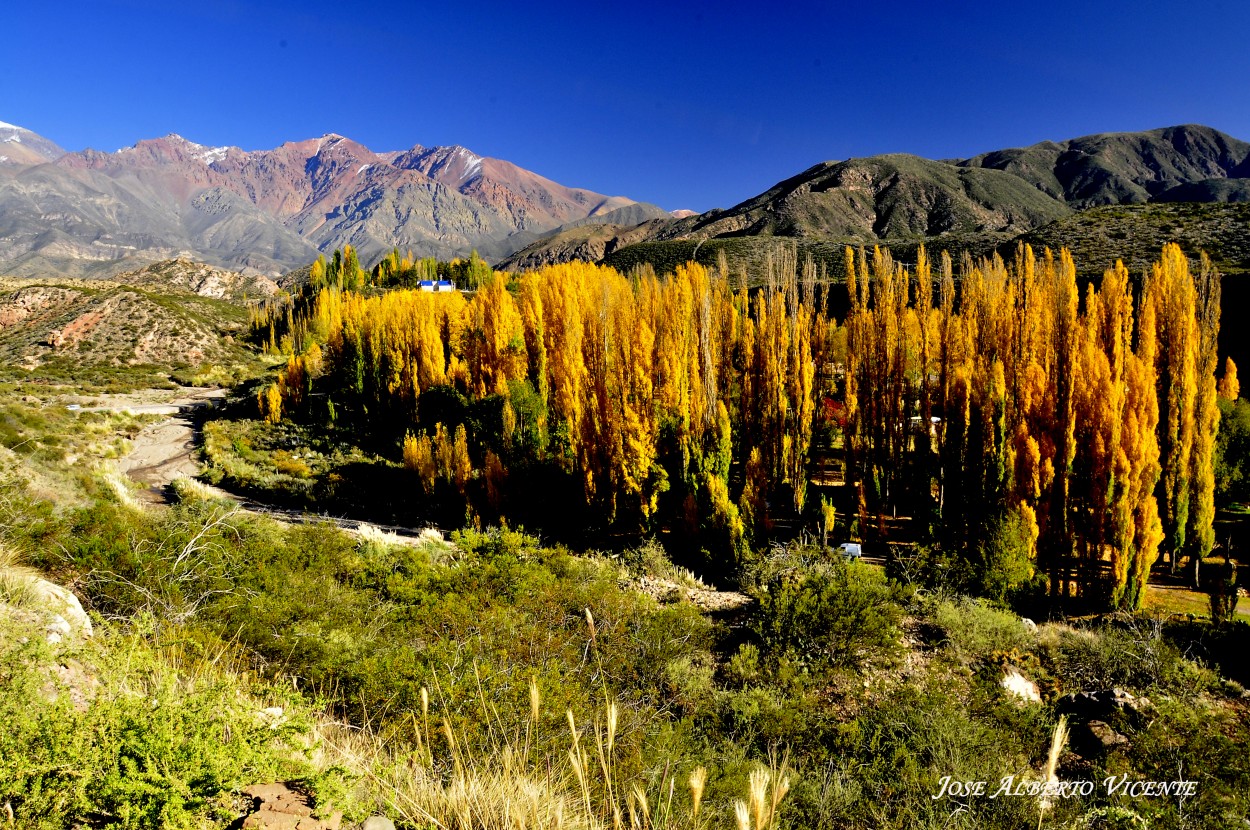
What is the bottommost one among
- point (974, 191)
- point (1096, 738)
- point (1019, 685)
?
point (1019, 685)

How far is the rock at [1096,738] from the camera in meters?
6.93

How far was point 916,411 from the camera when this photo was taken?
21.5 metres

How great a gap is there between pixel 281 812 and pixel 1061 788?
7022 mm

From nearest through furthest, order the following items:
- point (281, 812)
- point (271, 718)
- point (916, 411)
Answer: point (281, 812) → point (271, 718) → point (916, 411)

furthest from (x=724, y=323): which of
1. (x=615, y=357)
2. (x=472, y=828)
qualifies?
(x=472, y=828)

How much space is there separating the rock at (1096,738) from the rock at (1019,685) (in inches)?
29.7

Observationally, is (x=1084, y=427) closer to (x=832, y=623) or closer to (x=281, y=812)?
(x=832, y=623)

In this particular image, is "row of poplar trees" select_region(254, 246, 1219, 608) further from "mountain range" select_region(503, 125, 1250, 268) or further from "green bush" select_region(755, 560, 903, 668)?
"mountain range" select_region(503, 125, 1250, 268)

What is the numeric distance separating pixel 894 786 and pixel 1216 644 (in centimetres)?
938

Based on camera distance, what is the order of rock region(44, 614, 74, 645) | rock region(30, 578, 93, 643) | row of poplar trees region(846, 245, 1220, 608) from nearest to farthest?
1. rock region(44, 614, 74, 645)
2. rock region(30, 578, 93, 643)
3. row of poplar trees region(846, 245, 1220, 608)

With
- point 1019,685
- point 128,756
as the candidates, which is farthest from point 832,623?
point 128,756

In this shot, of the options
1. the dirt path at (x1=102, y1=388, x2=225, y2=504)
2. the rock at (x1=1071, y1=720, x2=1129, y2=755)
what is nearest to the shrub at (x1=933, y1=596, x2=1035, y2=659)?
the rock at (x1=1071, y1=720, x2=1129, y2=755)

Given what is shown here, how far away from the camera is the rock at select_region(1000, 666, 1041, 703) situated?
27.3 feet

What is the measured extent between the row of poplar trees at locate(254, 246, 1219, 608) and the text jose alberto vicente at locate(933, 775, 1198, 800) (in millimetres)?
8546
